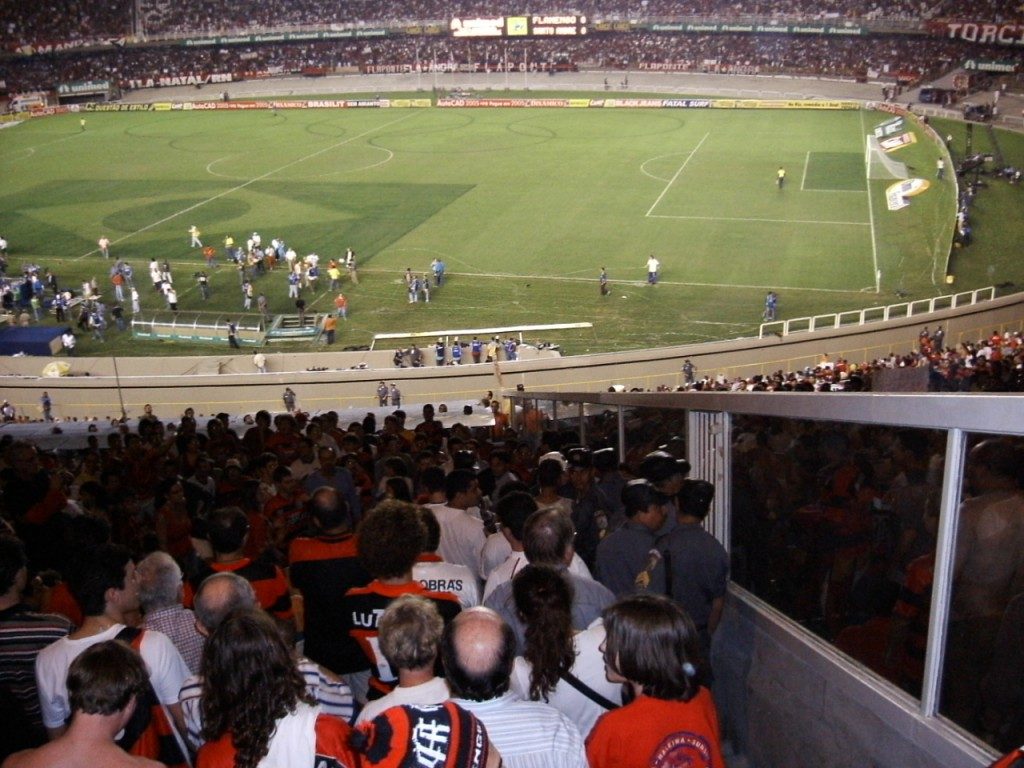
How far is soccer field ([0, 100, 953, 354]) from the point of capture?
3247 centimetres

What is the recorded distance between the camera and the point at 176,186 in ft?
163

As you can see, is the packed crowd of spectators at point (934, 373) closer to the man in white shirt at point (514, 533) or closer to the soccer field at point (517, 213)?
the soccer field at point (517, 213)

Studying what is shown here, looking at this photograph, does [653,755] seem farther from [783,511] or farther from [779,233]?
[779,233]

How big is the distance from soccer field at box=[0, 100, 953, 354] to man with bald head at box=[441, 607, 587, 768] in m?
25.7

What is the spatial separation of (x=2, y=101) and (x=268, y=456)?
75.9 meters

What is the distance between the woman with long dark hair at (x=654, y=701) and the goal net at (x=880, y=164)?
46.3 m

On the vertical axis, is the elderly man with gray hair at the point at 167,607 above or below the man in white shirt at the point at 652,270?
above

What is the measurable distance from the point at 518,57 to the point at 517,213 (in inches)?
1838

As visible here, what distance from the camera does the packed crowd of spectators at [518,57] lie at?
75.4 meters

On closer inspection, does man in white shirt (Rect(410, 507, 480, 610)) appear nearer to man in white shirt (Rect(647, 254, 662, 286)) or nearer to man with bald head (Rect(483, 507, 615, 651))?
man with bald head (Rect(483, 507, 615, 651))

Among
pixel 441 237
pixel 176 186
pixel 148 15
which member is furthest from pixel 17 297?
pixel 148 15

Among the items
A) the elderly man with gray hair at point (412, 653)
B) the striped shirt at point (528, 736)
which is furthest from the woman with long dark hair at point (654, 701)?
A: the elderly man with gray hair at point (412, 653)

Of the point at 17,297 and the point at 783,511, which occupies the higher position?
the point at 783,511

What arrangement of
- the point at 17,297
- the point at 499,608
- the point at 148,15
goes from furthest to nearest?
the point at 148,15 → the point at 17,297 → the point at 499,608
